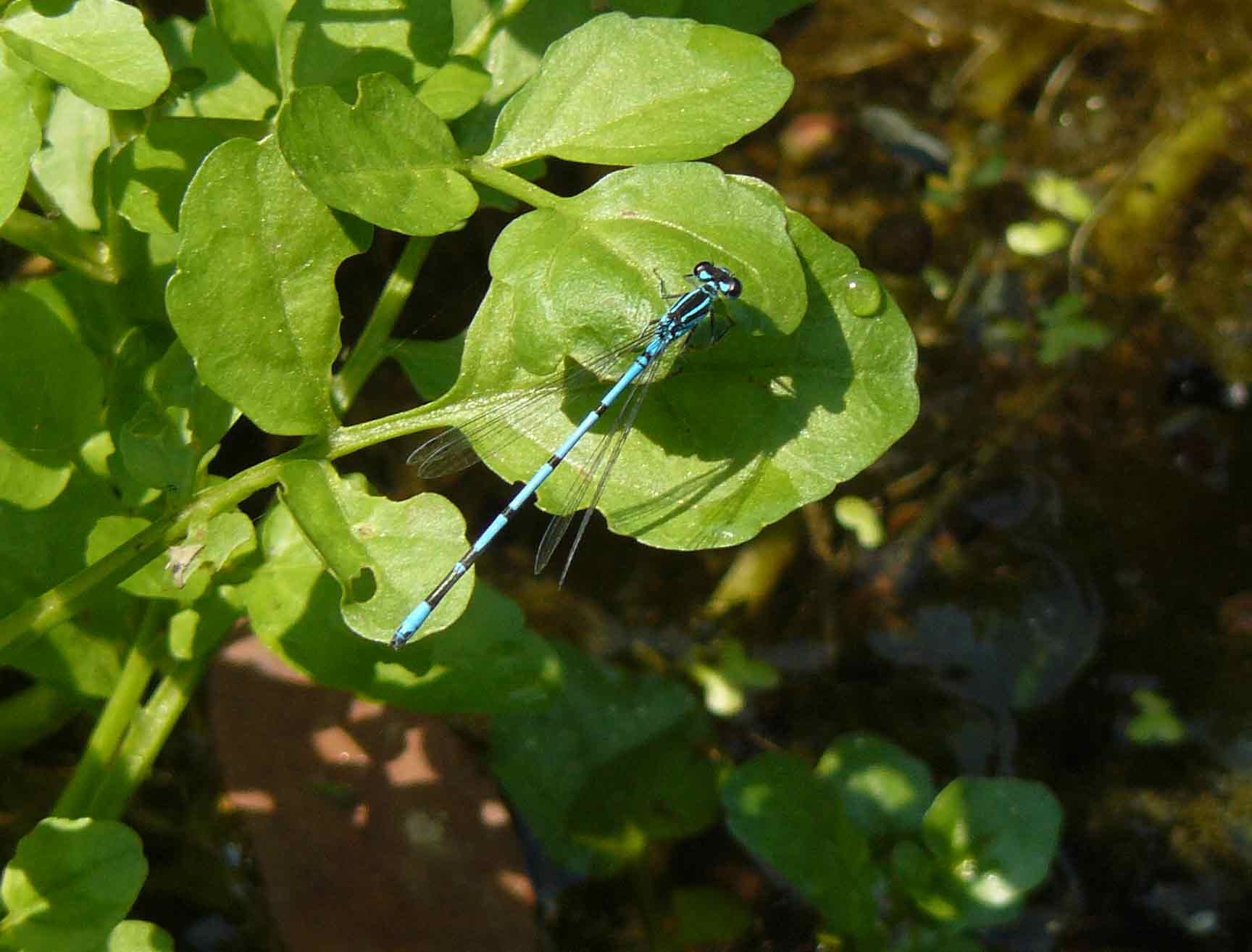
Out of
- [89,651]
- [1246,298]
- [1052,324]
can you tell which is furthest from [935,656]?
[89,651]

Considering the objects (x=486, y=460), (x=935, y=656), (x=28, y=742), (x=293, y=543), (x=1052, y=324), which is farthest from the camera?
(x=1052, y=324)

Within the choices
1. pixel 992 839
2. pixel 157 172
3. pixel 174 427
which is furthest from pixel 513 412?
pixel 992 839

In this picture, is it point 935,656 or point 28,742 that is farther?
point 935,656

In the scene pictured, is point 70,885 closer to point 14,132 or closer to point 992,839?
point 14,132

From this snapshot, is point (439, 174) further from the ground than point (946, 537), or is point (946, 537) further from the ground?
point (439, 174)

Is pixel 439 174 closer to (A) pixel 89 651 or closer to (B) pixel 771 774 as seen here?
(A) pixel 89 651

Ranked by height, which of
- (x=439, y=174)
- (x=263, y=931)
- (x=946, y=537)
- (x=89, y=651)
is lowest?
(x=263, y=931)

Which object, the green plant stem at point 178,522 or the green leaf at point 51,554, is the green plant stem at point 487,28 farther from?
the green leaf at point 51,554
